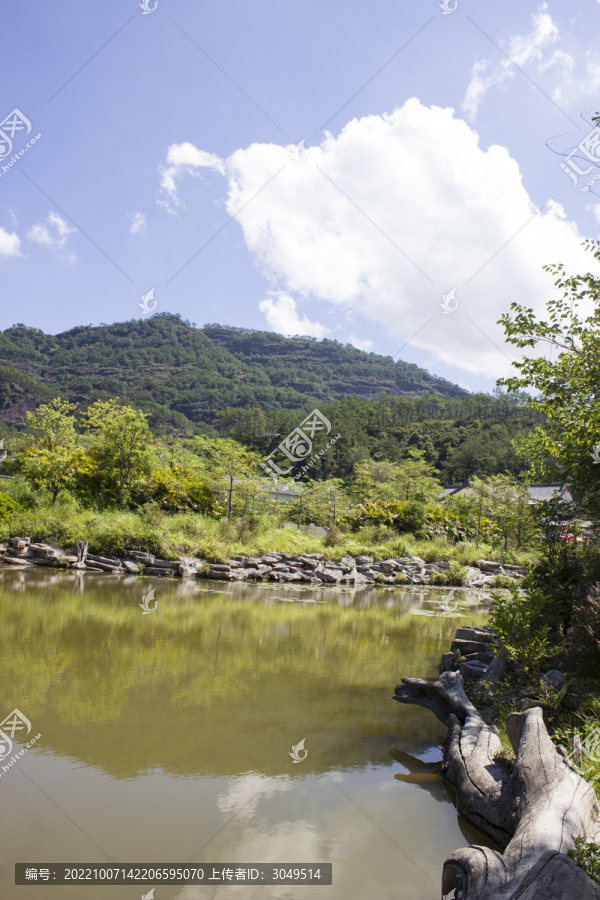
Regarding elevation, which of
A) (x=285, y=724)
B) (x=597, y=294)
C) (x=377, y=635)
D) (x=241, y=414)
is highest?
(x=241, y=414)

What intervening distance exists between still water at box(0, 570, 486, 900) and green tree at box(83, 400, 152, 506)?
10916 millimetres

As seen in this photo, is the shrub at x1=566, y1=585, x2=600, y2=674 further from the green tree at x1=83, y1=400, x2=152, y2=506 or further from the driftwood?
the green tree at x1=83, y1=400, x2=152, y2=506

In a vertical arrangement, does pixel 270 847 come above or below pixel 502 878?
below

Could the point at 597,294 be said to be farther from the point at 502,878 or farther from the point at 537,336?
the point at 502,878

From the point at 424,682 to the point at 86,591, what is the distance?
29.9 ft

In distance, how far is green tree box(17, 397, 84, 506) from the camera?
18438mm

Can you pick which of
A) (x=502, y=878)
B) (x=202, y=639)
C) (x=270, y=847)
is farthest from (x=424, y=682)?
(x=202, y=639)

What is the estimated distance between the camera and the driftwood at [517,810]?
7.84 ft

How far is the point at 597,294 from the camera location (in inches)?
270

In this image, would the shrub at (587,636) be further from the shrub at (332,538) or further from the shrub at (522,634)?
the shrub at (332,538)

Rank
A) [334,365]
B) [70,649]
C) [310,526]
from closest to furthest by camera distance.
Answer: [70,649]
[310,526]
[334,365]

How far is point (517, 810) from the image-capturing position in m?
3.41

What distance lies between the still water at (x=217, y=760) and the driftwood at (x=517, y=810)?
25 cm

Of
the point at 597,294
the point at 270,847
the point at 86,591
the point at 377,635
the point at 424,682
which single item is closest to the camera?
the point at 270,847
